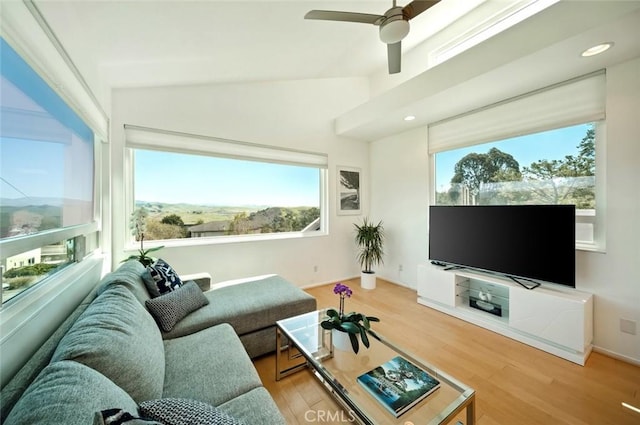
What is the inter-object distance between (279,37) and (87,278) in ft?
8.25

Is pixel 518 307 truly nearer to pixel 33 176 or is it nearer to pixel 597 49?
pixel 597 49

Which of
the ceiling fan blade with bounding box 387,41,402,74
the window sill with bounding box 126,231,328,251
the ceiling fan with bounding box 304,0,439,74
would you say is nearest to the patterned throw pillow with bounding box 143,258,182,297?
the window sill with bounding box 126,231,328,251

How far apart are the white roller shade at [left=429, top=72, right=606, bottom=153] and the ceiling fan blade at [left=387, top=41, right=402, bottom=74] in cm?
131

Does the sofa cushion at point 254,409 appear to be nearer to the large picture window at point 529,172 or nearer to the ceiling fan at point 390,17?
the ceiling fan at point 390,17

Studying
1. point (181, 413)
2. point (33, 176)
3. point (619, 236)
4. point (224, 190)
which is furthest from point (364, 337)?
point (224, 190)

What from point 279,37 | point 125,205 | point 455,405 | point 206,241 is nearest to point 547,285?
point 455,405

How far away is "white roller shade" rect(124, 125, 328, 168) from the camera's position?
8.77ft

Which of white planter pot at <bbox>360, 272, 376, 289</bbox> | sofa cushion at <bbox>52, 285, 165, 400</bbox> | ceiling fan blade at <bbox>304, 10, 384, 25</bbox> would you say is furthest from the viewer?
white planter pot at <bbox>360, 272, 376, 289</bbox>

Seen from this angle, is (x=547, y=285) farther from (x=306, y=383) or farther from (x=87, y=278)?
(x=87, y=278)

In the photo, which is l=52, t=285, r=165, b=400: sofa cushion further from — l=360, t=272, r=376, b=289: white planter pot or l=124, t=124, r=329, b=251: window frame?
l=360, t=272, r=376, b=289: white planter pot

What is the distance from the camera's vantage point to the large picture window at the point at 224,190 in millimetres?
2840

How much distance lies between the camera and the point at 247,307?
6.53ft

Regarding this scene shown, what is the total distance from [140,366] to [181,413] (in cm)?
40

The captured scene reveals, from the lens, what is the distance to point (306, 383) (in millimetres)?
1771
